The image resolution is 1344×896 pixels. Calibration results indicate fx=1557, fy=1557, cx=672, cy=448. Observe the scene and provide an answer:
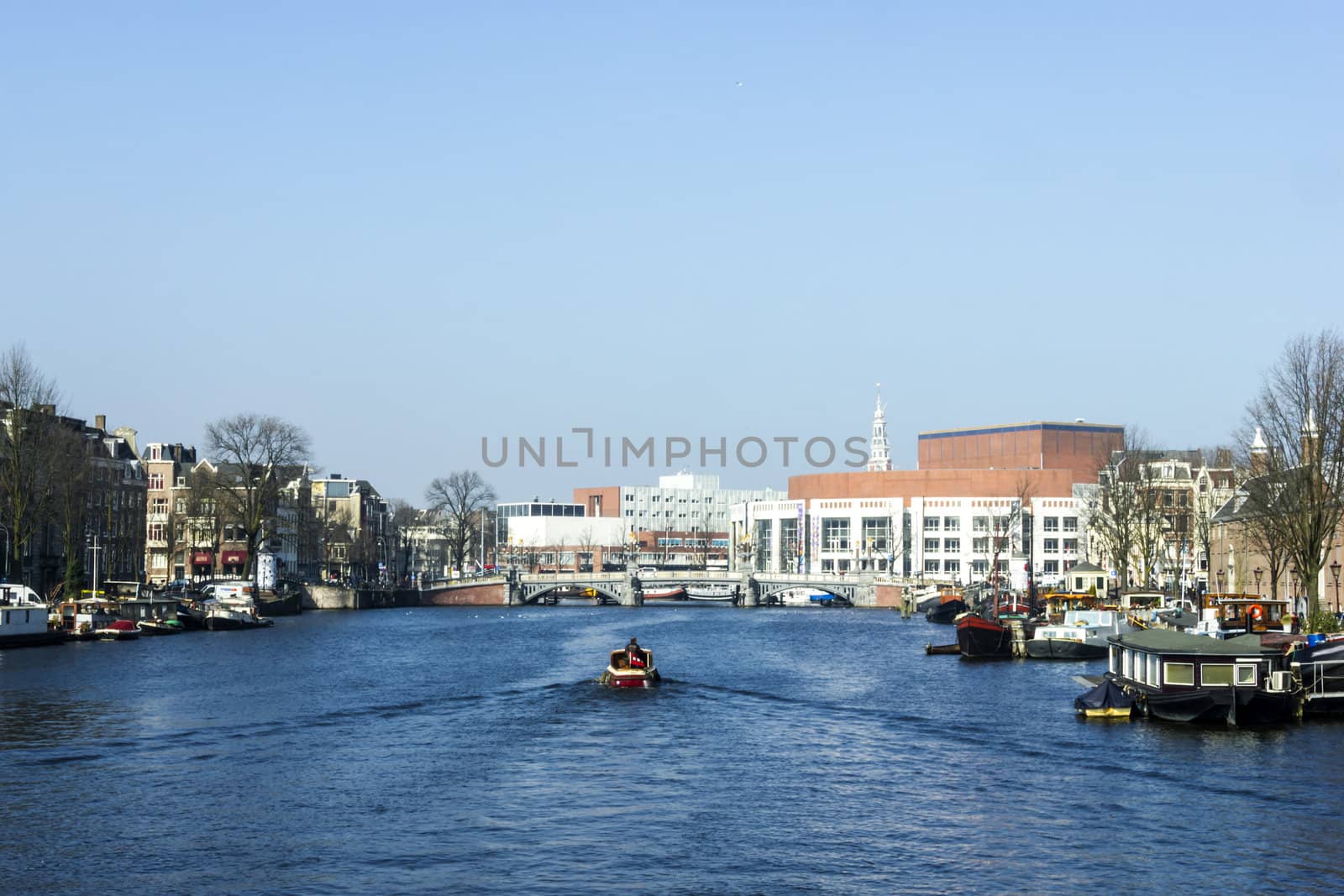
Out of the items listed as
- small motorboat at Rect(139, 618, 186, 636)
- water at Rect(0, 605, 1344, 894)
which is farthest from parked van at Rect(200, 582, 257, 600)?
water at Rect(0, 605, 1344, 894)

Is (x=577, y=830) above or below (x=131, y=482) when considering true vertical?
below

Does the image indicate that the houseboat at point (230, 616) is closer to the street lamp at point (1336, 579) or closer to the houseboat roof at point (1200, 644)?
the street lamp at point (1336, 579)

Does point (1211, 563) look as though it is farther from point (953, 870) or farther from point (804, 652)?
point (953, 870)

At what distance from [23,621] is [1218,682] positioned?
72622 millimetres

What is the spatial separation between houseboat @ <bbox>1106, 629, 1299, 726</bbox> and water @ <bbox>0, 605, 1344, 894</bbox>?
1097 millimetres

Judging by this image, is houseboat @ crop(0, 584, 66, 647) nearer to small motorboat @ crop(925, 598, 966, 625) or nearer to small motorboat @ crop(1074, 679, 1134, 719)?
small motorboat @ crop(1074, 679, 1134, 719)

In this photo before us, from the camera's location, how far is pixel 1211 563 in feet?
457

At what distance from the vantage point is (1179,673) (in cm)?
5975

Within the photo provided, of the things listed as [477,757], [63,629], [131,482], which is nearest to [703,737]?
[477,757]

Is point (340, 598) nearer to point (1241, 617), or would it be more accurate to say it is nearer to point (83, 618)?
point (83, 618)

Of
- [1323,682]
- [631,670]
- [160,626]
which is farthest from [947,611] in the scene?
[1323,682]

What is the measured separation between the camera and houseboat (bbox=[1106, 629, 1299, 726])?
191 feet

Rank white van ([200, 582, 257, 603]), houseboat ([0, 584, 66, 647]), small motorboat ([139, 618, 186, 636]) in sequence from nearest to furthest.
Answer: houseboat ([0, 584, 66, 647]) → small motorboat ([139, 618, 186, 636]) → white van ([200, 582, 257, 603])

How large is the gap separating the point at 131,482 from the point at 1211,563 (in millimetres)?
105611
